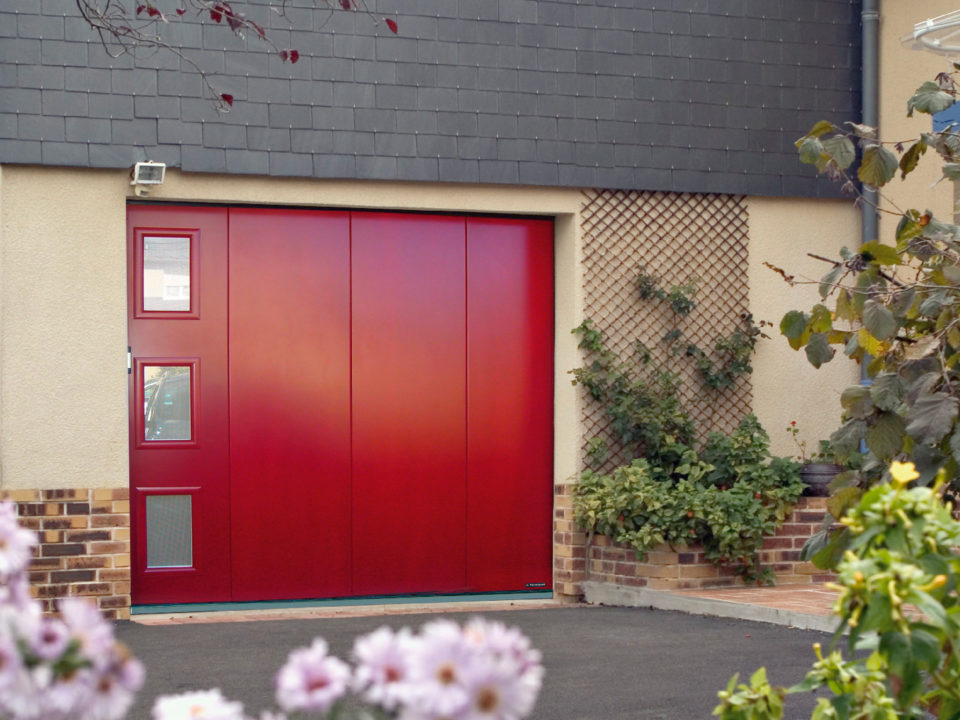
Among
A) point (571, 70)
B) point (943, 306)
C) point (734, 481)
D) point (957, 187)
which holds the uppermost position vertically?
point (571, 70)

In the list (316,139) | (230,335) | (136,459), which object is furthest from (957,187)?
(136,459)

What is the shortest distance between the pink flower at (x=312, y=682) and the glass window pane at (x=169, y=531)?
7.18m

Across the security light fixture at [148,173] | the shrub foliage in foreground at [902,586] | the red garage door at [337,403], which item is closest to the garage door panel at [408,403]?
the red garage door at [337,403]

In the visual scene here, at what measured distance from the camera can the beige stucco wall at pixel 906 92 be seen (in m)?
8.63

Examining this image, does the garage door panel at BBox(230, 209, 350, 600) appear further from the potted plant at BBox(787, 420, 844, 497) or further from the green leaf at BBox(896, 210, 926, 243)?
the green leaf at BBox(896, 210, 926, 243)

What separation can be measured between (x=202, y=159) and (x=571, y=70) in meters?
2.59

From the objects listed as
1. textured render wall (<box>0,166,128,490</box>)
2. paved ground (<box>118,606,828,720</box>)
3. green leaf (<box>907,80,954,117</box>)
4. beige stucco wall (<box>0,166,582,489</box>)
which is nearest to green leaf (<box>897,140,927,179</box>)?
green leaf (<box>907,80,954,117</box>)

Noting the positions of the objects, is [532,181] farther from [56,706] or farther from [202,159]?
[56,706]

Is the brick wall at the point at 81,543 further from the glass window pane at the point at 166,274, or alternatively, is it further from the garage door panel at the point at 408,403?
the garage door panel at the point at 408,403

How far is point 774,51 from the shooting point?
9.16 m

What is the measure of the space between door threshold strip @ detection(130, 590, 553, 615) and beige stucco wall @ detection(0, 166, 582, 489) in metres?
0.91

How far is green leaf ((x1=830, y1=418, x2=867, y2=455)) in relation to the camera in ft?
11.8

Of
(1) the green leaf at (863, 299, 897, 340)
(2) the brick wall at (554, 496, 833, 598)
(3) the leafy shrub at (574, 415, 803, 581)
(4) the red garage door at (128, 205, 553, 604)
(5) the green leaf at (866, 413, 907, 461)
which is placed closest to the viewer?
(5) the green leaf at (866, 413, 907, 461)

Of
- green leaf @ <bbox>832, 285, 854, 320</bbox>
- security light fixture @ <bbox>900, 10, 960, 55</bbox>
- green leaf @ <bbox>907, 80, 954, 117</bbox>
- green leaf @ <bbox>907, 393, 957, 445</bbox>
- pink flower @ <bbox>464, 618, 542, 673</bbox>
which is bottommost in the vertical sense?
pink flower @ <bbox>464, 618, 542, 673</bbox>
